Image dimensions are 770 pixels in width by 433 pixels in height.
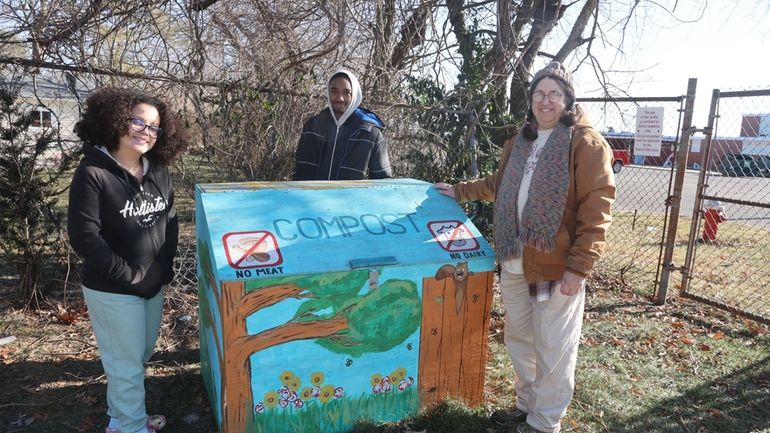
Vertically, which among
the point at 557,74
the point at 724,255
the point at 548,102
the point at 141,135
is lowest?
the point at 724,255

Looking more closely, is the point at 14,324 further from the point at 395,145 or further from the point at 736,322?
the point at 736,322

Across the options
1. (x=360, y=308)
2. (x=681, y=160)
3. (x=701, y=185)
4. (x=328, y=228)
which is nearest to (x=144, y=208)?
(x=328, y=228)

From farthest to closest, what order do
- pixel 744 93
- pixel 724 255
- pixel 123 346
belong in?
pixel 724 255 → pixel 744 93 → pixel 123 346

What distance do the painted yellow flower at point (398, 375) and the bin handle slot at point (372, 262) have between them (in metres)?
0.58

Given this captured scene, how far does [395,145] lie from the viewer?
16.9ft

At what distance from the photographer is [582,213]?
233 centimetres

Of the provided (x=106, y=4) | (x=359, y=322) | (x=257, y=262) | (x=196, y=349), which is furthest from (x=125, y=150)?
(x=106, y=4)

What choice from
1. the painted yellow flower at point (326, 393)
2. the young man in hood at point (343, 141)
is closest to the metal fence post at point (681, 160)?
the young man in hood at point (343, 141)

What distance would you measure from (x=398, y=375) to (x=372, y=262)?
640 millimetres

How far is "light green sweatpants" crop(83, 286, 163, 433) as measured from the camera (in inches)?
92.4

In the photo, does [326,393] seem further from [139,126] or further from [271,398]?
[139,126]

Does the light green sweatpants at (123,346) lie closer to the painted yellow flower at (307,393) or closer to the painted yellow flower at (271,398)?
the painted yellow flower at (271,398)

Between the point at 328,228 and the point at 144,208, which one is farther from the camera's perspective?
the point at 328,228

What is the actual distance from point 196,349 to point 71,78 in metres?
2.16
